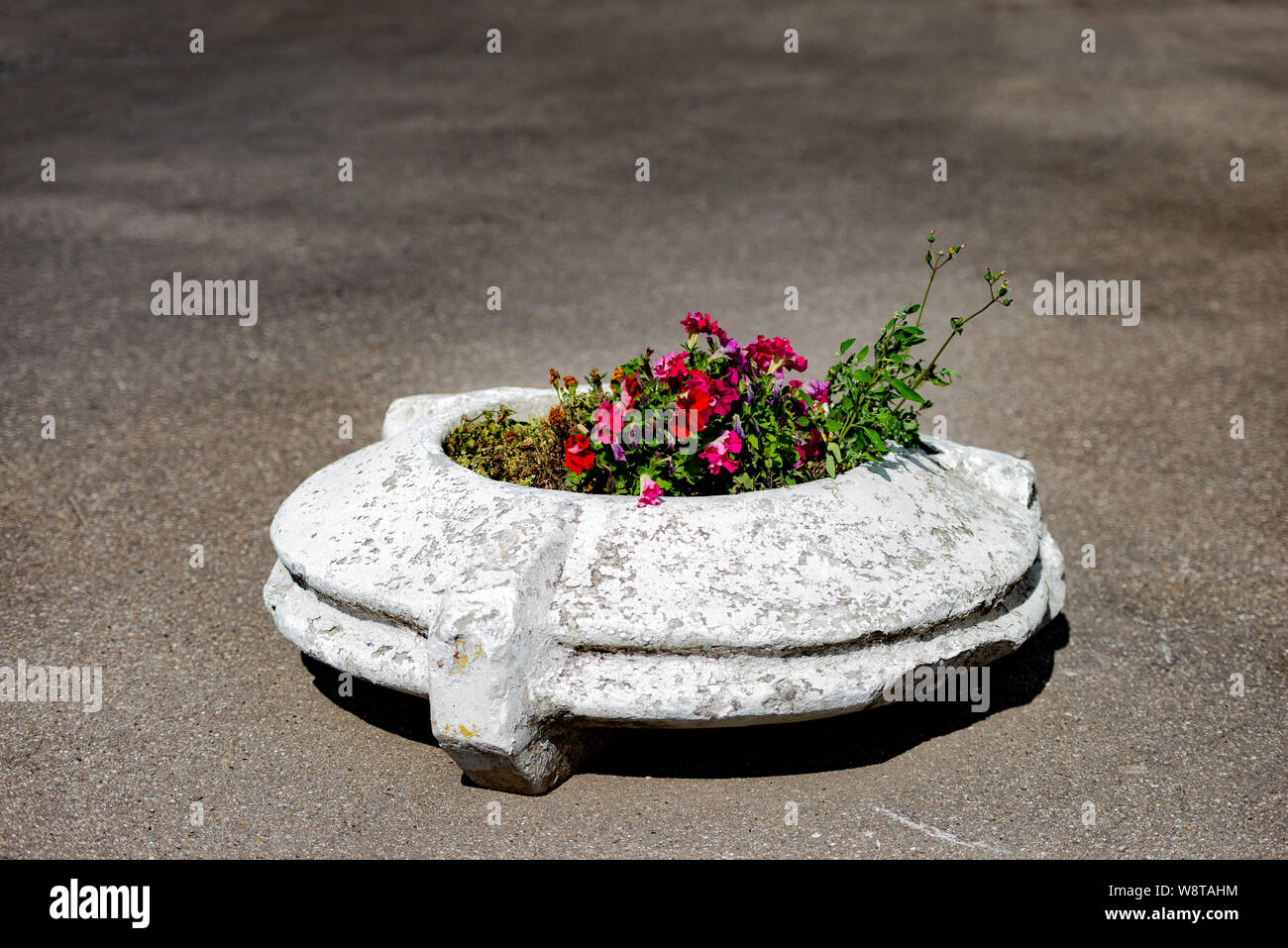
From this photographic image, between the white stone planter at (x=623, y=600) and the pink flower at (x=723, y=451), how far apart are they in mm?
142

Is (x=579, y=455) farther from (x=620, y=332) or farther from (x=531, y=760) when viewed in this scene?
(x=620, y=332)

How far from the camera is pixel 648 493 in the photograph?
2887mm

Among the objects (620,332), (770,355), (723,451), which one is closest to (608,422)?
(723,451)

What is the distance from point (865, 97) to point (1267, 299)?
15.1 feet

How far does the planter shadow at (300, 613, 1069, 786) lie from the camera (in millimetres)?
3150

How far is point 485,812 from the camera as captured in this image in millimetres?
2971

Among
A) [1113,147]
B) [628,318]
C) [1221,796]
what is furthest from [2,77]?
[1221,796]

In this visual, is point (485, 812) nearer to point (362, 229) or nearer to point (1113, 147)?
point (362, 229)

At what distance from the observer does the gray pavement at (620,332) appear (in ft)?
10.1
